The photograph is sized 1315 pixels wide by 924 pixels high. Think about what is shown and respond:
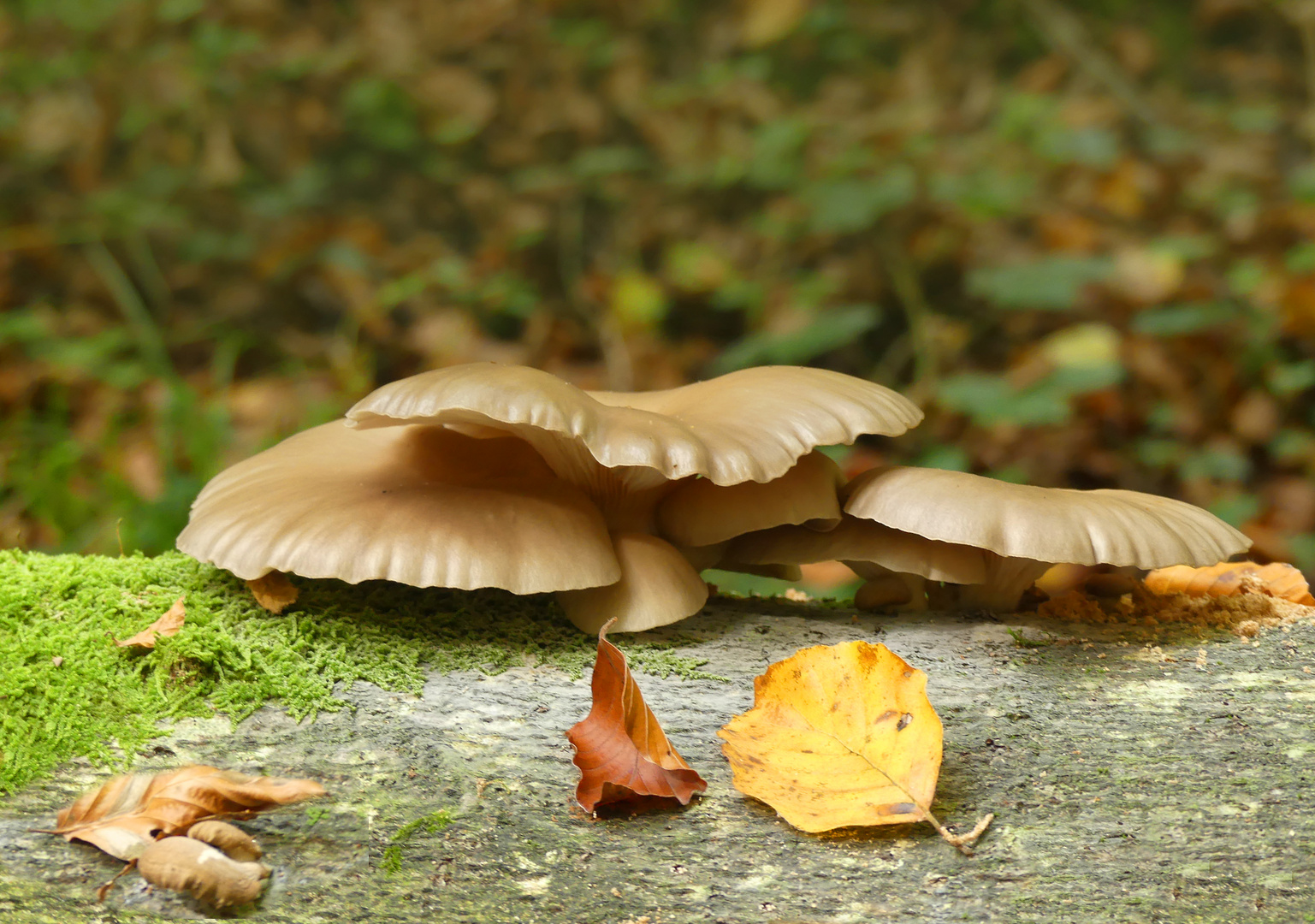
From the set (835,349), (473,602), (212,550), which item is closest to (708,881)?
(473,602)

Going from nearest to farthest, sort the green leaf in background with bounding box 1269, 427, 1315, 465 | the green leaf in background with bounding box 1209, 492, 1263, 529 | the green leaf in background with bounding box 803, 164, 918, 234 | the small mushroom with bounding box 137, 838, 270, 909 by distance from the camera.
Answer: the small mushroom with bounding box 137, 838, 270, 909 < the green leaf in background with bounding box 1209, 492, 1263, 529 < the green leaf in background with bounding box 1269, 427, 1315, 465 < the green leaf in background with bounding box 803, 164, 918, 234

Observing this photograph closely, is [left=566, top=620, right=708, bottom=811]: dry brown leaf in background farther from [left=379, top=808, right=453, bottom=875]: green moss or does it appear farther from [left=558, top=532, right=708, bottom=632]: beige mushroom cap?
[left=558, top=532, right=708, bottom=632]: beige mushroom cap

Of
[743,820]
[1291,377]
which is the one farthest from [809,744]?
[1291,377]

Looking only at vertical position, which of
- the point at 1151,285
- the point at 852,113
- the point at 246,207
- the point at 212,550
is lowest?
the point at 212,550

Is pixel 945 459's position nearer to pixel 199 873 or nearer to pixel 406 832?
pixel 406 832

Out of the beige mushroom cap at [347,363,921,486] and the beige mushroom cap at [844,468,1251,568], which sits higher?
the beige mushroom cap at [347,363,921,486]

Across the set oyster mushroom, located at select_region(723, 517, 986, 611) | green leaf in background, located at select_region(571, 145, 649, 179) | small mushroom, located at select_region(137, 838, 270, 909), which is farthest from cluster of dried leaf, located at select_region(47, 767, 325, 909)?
green leaf in background, located at select_region(571, 145, 649, 179)

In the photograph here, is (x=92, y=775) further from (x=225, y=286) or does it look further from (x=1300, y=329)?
(x=225, y=286)

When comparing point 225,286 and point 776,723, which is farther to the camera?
point 225,286
